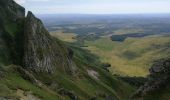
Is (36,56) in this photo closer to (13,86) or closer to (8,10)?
(8,10)

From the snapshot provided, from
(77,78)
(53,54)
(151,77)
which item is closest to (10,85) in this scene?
(151,77)

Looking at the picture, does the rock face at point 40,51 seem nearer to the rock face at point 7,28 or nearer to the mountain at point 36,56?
the mountain at point 36,56

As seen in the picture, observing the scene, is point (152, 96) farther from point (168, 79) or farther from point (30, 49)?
point (30, 49)

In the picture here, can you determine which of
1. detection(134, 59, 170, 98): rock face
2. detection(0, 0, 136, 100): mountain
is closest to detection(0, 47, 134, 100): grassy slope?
detection(0, 0, 136, 100): mountain

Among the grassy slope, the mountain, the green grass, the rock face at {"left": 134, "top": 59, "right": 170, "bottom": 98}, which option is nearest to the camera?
the rock face at {"left": 134, "top": 59, "right": 170, "bottom": 98}

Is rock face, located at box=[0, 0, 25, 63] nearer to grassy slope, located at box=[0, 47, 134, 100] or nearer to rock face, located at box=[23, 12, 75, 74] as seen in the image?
rock face, located at box=[23, 12, 75, 74]
